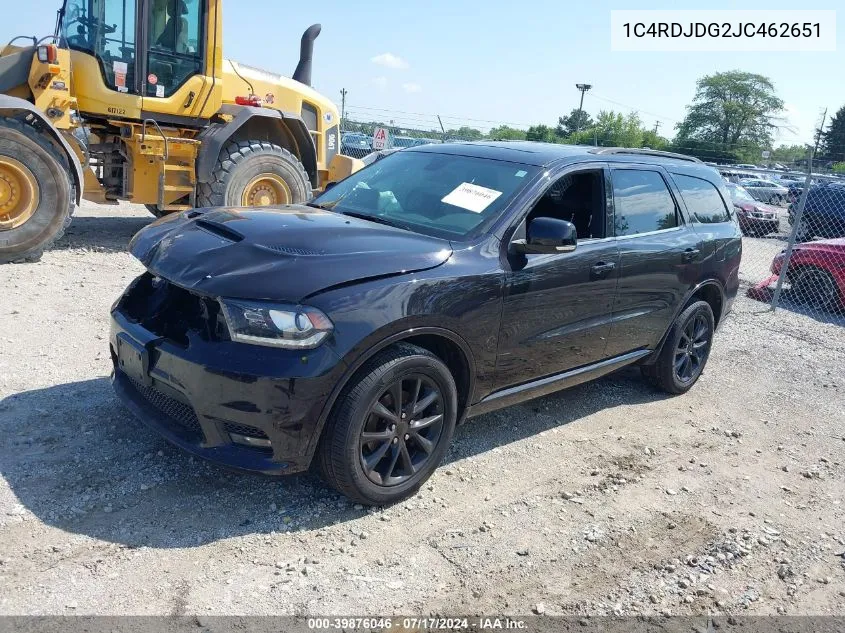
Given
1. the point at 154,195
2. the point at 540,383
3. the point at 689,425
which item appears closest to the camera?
the point at 540,383

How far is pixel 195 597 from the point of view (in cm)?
281

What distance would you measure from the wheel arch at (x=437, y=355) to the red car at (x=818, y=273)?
7695mm

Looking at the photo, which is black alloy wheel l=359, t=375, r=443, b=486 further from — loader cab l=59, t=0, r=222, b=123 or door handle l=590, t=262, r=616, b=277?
loader cab l=59, t=0, r=222, b=123

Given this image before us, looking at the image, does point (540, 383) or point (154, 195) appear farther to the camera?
point (154, 195)

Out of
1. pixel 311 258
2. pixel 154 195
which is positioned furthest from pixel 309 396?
pixel 154 195

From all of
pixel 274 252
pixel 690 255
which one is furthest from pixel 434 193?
pixel 690 255

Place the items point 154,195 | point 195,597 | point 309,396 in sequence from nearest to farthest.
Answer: point 195,597 → point 309,396 → point 154,195

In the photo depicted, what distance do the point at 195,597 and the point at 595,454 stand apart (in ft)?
8.81

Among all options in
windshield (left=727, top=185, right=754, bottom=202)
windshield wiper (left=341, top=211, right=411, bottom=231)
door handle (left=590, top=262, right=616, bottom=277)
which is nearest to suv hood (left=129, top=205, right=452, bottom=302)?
windshield wiper (left=341, top=211, right=411, bottom=231)

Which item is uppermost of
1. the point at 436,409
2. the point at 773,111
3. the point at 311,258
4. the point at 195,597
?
the point at 773,111

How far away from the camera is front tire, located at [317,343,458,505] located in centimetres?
327

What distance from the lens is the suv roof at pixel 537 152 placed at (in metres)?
4.43

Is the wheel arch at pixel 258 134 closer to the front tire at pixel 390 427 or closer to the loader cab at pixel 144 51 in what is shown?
the loader cab at pixel 144 51

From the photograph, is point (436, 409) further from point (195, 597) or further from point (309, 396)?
point (195, 597)
